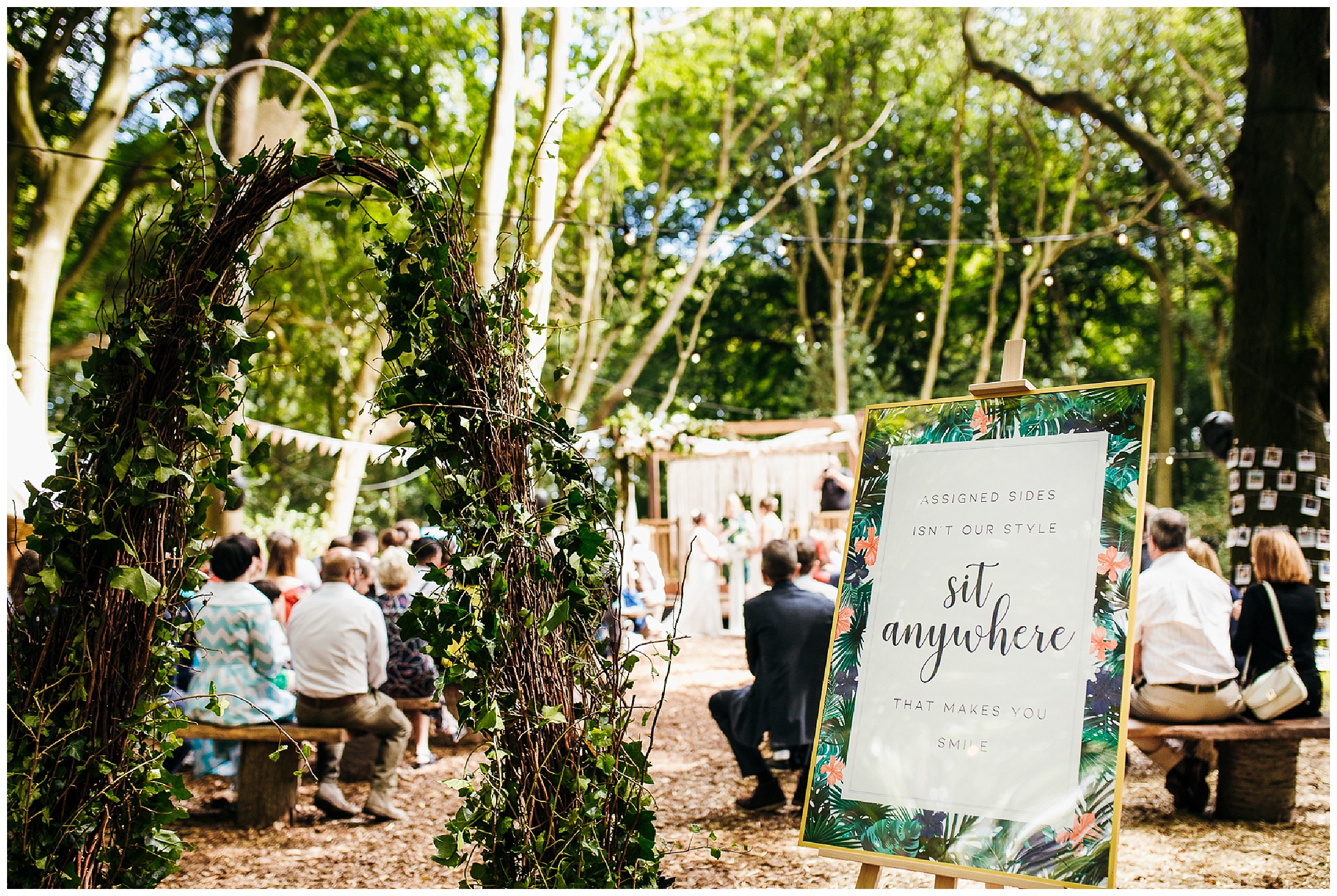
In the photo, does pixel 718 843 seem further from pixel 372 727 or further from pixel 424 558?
pixel 424 558

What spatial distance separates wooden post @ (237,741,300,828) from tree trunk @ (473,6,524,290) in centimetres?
338

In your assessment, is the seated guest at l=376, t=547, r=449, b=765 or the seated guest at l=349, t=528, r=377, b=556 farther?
the seated guest at l=349, t=528, r=377, b=556

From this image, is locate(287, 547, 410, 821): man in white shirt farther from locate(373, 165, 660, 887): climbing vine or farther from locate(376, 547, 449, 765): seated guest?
locate(373, 165, 660, 887): climbing vine

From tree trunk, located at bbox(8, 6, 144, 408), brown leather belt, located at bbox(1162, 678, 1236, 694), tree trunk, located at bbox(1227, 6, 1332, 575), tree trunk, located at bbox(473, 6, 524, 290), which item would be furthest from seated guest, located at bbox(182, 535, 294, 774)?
tree trunk, located at bbox(1227, 6, 1332, 575)

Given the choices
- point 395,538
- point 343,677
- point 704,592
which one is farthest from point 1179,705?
point 704,592

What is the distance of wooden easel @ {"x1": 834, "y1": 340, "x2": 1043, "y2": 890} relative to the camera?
2.22 m

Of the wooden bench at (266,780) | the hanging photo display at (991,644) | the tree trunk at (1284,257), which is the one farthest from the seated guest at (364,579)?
the tree trunk at (1284,257)

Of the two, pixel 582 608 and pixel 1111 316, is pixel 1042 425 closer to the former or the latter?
pixel 582 608

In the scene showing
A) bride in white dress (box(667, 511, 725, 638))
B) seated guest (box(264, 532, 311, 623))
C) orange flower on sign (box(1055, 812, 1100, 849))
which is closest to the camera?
orange flower on sign (box(1055, 812, 1100, 849))

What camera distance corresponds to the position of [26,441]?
427cm

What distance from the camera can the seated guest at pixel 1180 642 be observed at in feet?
14.4

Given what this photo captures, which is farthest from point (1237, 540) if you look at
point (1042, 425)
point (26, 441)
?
point (26, 441)

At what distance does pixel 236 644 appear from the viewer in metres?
4.61

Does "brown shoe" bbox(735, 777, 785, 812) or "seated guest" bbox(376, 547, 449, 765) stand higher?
"seated guest" bbox(376, 547, 449, 765)
